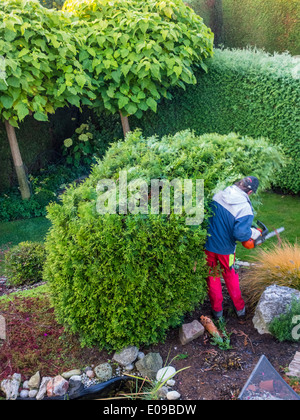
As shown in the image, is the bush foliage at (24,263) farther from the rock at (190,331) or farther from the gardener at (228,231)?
the gardener at (228,231)

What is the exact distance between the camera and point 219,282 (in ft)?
12.0

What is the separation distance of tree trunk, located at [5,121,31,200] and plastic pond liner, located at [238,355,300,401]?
603cm

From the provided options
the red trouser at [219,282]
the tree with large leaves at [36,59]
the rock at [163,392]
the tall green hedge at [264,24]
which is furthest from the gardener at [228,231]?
the tall green hedge at [264,24]

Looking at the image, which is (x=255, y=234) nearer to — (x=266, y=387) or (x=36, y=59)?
(x=266, y=387)

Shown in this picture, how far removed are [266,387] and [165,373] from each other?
77 cm

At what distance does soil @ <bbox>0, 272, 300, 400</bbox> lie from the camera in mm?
2812

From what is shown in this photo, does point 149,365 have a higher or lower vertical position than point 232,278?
lower

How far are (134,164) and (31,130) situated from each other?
215 inches

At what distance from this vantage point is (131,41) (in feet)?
20.5

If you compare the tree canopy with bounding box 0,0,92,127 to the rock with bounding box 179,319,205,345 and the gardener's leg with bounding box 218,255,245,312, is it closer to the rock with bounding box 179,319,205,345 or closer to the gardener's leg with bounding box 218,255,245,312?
the gardener's leg with bounding box 218,255,245,312

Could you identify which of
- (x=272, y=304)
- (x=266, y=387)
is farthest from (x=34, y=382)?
(x=272, y=304)

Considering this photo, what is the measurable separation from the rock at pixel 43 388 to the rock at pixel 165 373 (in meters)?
0.86

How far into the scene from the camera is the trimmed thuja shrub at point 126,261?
292 cm
